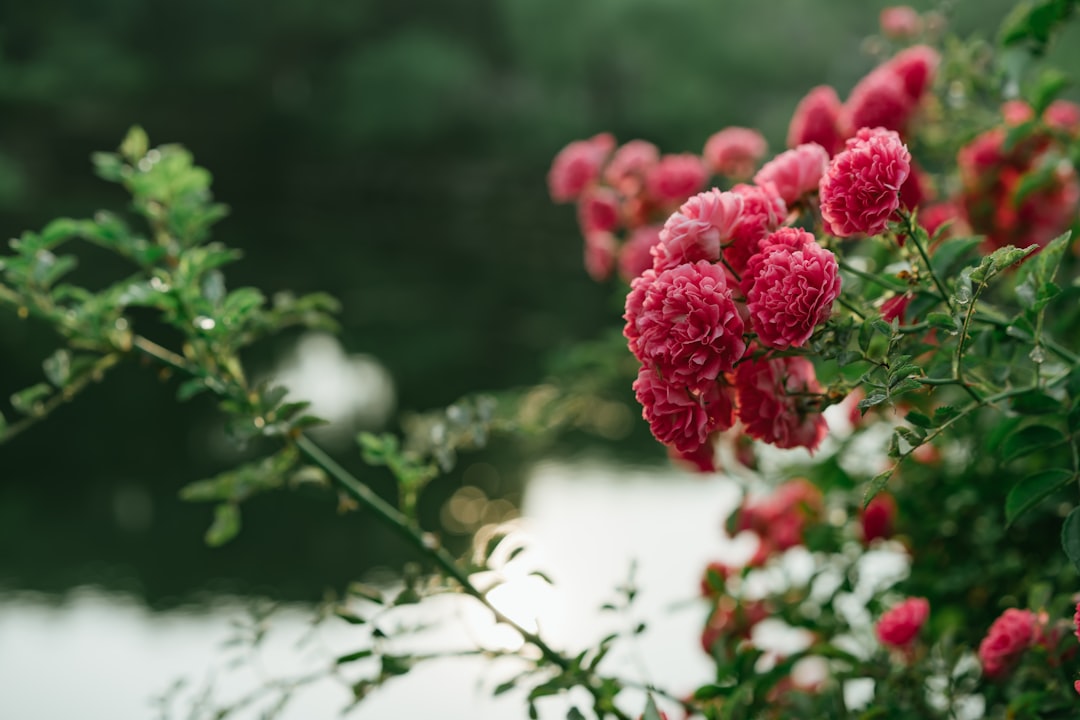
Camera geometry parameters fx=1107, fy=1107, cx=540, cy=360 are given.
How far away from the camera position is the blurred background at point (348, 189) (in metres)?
2.92

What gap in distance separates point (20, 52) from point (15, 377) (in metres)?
7.07

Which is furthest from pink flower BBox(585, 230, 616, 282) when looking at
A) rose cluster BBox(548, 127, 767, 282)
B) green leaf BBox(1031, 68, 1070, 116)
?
green leaf BBox(1031, 68, 1070, 116)

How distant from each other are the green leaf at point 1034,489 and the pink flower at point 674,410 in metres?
0.17

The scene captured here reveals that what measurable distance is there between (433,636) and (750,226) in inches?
61.9

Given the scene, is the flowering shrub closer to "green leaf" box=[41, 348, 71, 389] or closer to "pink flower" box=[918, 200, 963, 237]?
"pink flower" box=[918, 200, 963, 237]

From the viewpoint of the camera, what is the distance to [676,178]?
53.4 inches

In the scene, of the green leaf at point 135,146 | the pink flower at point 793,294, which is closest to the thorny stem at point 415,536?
the green leaf at point 135,146

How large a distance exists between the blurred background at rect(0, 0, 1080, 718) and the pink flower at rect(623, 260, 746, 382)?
86 centimetres

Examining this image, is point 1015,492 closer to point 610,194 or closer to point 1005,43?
point 1005,43

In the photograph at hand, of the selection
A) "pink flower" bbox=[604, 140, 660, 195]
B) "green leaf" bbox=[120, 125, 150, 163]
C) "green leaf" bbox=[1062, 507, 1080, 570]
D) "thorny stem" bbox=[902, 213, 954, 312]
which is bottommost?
"green leaf" bbox=[1062, 507, 1080, 570]

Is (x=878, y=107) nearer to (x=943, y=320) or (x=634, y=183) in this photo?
(x=634, y=183)

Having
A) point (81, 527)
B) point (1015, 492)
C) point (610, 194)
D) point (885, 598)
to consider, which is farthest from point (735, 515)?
point (81, 527)

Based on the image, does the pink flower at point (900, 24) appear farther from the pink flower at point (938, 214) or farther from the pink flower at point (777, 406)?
the pink flower at point (777, 406)

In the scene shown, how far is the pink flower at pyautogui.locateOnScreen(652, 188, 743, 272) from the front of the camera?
55 centimetres
